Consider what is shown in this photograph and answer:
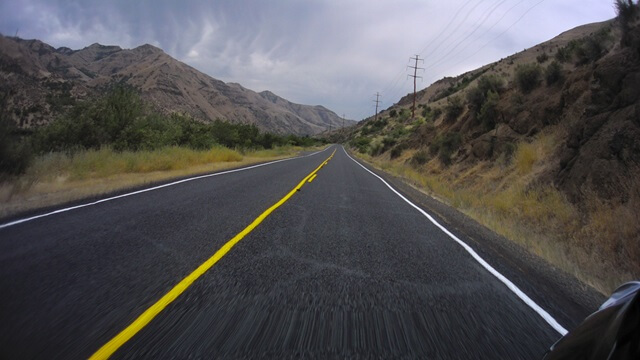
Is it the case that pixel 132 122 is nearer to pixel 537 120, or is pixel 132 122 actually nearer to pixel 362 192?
pixel 362 192

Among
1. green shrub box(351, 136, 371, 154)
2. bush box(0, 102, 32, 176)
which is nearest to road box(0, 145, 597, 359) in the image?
bush box(0, 102, 32, 176)

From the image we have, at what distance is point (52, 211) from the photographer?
7.95 metres

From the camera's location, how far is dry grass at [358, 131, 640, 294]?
276 inches

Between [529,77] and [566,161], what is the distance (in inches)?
475

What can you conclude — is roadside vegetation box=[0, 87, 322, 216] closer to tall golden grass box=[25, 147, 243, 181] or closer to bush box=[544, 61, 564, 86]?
tall golden grass box=[25, 147, 243, 181]

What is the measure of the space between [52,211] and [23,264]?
3.57 metres

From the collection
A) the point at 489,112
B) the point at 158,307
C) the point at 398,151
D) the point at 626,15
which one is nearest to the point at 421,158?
the point at 489,112

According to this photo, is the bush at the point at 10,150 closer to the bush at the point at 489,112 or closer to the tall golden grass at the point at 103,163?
the tall golden grass at the point at 103,163

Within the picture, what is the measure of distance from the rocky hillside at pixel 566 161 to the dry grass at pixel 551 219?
27 mm

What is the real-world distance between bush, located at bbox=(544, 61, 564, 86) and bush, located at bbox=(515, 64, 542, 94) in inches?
56.3

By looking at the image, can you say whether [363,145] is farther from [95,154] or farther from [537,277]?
[537,277]

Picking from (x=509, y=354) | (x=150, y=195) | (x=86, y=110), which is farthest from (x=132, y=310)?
(x=86, y=110)

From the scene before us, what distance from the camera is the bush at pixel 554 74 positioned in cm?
2039

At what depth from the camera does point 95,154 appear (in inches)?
604
